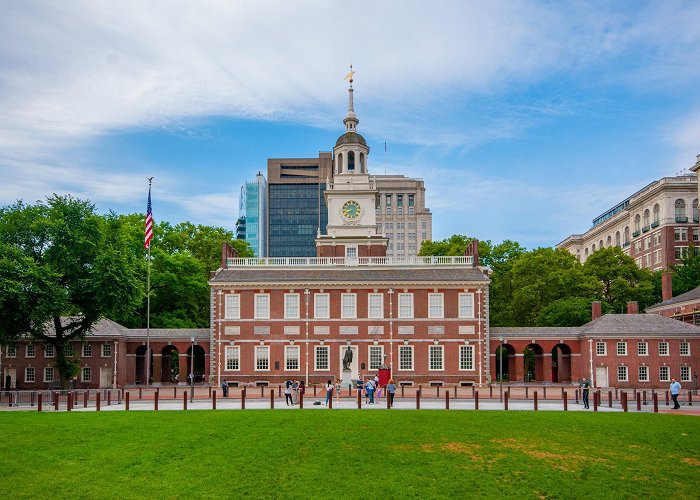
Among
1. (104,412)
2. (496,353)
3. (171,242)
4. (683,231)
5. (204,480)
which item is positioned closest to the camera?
(204,480)

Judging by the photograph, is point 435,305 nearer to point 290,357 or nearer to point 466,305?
point 466,305

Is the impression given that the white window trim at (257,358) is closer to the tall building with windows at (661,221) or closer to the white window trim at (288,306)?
the white window trim at (288,306)

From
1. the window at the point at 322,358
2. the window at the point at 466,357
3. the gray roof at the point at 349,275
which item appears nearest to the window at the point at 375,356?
the window at the point at 322,358

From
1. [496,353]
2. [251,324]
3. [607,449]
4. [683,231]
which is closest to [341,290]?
[251,324]

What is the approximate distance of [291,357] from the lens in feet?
197

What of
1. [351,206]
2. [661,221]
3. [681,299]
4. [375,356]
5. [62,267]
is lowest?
[375,356]

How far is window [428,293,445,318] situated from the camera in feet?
197

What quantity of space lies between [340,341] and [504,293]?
28943 millimetres

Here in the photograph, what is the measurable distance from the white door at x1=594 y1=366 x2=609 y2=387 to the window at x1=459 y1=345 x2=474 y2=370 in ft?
32.5

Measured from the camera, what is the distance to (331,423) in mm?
27828

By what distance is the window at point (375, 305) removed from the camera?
2375 inches

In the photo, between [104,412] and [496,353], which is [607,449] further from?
[496,353]

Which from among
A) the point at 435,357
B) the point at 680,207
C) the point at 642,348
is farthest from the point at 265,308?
the point at 680,207

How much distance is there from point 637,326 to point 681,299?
14.1m
